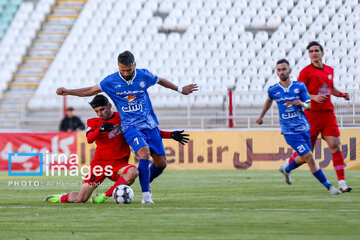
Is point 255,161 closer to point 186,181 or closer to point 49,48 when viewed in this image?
point 186,181

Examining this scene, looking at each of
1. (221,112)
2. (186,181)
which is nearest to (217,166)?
(221,112)

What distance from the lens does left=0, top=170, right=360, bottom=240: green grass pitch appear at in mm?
5441

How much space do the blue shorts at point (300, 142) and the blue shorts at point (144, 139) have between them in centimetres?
199

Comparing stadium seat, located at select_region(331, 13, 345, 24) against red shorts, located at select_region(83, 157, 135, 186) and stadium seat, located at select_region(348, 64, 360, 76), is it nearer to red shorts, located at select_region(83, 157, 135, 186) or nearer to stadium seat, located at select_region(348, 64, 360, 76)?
stadium seat, located at select_region(348, 64, 360, 76)

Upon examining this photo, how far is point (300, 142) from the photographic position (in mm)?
9703

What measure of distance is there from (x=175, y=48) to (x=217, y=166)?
7.56 meters

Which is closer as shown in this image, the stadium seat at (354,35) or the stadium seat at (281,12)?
the stadium seat at (354,35)

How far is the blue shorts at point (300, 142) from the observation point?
31.7 feet

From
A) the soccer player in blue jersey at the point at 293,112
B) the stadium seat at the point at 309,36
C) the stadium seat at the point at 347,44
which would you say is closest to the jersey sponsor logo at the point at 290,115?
the soccer player in blue jersey at the point at 293,112

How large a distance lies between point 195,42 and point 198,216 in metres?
18.1

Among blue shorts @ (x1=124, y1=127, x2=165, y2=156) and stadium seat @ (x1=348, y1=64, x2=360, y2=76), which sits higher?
stadium seat @ (x1=348, y1=64, x2=360, y2=76)

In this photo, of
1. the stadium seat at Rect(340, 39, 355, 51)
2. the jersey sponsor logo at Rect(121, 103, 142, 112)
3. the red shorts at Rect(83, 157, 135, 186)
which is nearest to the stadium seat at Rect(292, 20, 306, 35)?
the stadium seat at Rect(340, 39, 355, 51)

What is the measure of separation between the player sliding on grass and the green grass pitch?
0.96ft

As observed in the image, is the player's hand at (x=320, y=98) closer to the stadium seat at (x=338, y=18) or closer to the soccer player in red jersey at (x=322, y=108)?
the soccer player in red jersey at (x=322, y=108)
